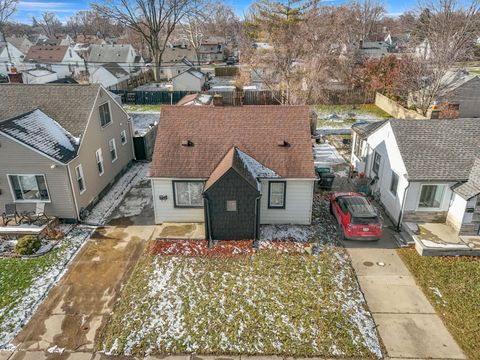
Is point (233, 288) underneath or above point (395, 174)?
underneath

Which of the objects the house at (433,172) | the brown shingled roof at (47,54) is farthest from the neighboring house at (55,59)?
the house at (433,172)

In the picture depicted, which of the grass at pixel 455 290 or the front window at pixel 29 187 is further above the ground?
the front window at pixel 29 187

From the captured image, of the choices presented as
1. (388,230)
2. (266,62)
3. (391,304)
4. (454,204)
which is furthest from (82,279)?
(266,62)

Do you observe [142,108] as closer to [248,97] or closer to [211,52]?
[248,97]

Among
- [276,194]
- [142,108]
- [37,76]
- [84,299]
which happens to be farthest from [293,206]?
[37,76]

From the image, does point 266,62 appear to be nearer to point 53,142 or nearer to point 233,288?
point 53,142

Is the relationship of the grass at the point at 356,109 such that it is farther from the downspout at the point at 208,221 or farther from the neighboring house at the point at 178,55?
the neighboring house at the point at 178,55
